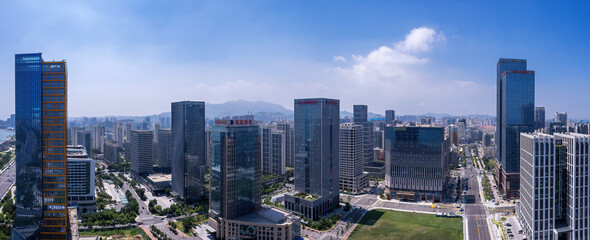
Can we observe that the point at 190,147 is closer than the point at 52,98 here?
No

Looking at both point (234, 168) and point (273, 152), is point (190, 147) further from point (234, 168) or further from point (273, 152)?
point (273, 152)

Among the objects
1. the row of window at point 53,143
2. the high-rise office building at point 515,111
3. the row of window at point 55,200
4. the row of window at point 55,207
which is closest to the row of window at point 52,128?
the row of window at point 53,143

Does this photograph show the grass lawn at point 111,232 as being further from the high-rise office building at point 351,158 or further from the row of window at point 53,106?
the high-rise office building at point 351,158

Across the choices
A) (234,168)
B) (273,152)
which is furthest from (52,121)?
(273,152)

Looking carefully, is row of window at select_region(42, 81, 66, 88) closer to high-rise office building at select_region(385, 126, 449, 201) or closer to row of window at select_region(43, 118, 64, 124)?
row of window at select_region(43, 118, 64, 124)

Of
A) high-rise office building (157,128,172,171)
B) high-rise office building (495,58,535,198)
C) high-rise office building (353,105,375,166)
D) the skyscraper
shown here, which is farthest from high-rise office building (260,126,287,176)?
the skyscraper

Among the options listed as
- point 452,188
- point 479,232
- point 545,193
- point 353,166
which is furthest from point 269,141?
point 545,193

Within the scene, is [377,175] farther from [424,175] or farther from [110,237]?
[110,237]
